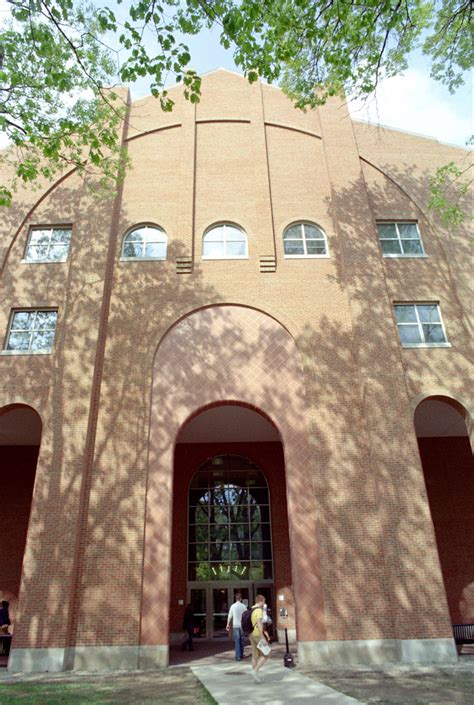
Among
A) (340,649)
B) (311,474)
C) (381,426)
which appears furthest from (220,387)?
(340,649)

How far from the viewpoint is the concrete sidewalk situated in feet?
23.9

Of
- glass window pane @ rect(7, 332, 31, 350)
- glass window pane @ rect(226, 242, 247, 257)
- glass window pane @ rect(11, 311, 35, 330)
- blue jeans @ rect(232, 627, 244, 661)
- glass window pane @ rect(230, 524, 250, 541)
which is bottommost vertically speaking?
blue jeans @ rect(232, 627, 244, 661)

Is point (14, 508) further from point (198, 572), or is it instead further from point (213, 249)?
point (213, 249)

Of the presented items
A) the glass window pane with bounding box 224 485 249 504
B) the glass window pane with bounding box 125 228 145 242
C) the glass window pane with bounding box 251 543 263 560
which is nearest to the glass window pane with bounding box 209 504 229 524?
the glass window pane with bounding box 224 485 249 504

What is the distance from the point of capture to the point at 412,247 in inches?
672

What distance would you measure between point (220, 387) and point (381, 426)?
15.4 ft

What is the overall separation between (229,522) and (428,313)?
10.6 metres

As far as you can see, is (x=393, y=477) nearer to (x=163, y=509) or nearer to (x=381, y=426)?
(x=381, y=426)

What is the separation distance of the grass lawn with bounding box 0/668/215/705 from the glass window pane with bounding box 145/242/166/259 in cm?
1189

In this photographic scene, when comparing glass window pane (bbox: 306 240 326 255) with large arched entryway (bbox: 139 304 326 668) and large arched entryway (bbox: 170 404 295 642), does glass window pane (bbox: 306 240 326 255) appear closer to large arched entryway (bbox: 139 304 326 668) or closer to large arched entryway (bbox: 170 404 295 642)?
large arched entryway (bbox: 139 304 326 668)

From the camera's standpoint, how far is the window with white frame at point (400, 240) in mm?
16919

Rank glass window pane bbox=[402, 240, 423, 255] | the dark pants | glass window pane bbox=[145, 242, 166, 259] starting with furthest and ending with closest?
glass window pane bbox=[402, 240, 423, 255] < glass window pane bbox=[145, 242, 166, 259] < the dark pants

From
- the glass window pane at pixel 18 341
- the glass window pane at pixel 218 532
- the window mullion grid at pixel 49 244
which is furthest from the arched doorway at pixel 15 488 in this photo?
the glass window pane at pixel 218 532

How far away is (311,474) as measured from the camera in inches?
521
